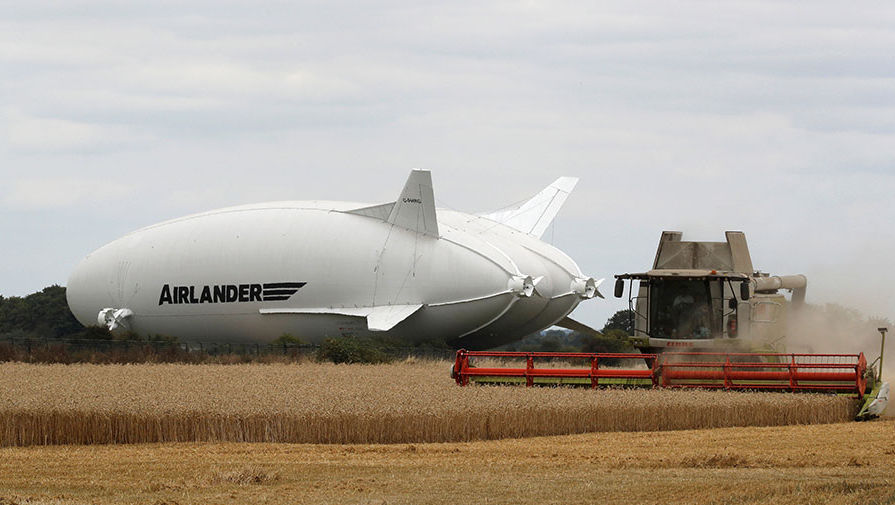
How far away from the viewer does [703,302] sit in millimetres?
35938

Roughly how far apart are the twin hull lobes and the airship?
61 mm

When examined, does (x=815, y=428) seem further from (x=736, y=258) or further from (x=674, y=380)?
(x=736, y=258)

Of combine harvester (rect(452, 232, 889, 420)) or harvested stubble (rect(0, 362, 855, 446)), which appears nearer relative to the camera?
harvested stubble (rect(0, 362, 855, 446))

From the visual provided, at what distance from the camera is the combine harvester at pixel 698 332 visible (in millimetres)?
32688

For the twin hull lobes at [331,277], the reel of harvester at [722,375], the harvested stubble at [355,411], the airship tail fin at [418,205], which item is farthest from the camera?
the airship tail fin at [418,205]

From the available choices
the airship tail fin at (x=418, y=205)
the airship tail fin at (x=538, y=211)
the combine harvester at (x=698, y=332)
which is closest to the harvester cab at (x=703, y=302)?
the combine harvester at (x=698, y=332)

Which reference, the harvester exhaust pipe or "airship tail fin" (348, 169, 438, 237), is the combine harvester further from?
"airship tail fin" (348, 169, 438, 237)

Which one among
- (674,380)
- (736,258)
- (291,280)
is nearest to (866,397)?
(674,380)

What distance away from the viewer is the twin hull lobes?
61281 mm

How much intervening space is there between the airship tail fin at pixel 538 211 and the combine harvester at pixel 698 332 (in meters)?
37.9

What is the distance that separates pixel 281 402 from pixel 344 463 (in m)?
6.10

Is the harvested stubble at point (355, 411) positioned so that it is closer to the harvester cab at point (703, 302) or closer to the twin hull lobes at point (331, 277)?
the harvester cab at point (703, 302)

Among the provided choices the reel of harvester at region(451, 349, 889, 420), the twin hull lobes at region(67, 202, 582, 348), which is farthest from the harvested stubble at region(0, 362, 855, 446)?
the twin hull lobes at region(67, 202, 582, 348)

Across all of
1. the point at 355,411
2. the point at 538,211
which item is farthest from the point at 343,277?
the point at 355,411
